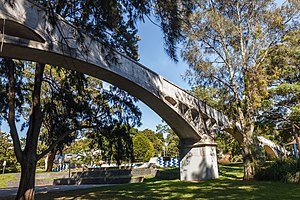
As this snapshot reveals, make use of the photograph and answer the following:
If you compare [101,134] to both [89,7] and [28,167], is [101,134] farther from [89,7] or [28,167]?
[89,7]

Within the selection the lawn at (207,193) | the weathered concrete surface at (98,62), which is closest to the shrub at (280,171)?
the lawn at (207,193)

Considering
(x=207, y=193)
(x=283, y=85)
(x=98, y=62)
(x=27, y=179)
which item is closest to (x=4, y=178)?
(x=27, y=179)

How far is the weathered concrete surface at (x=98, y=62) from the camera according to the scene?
19.2 feet

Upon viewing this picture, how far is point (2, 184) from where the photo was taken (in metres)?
21.4

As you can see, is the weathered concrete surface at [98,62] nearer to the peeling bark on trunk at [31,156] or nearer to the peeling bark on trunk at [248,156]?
the peeling bark on trunk at [248,156]

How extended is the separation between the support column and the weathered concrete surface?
0.13 m

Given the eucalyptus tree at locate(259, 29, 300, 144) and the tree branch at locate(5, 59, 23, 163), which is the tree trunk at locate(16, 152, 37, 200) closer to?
the tree branch at locate(5, 59, 23, 163)

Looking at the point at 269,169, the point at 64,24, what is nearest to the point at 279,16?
the point at 269,169

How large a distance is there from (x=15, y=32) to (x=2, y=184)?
1947cm

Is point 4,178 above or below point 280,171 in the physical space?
below

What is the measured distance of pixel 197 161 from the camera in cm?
1545

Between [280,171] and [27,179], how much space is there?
11.4m

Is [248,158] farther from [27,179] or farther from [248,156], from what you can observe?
[27,179]

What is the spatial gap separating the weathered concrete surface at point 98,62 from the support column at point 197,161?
0.41 ft
